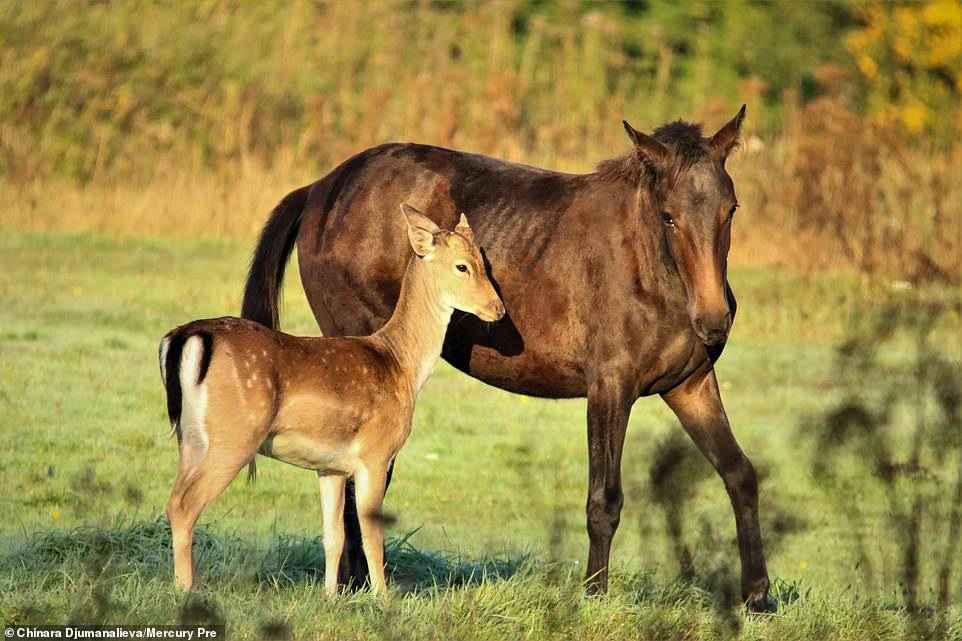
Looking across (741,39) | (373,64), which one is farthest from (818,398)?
(741,39)

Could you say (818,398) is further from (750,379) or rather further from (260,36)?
(260,36)

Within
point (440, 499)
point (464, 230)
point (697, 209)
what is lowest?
point (440, 499)

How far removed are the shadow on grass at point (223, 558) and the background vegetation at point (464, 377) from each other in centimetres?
3

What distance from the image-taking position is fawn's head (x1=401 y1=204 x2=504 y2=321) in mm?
7531

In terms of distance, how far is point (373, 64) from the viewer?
22.9 m

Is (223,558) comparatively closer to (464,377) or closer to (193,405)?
(193,405)

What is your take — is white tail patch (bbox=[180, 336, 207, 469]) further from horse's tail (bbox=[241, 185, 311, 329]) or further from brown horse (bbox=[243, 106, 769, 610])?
horse's tail (bbox=[241, 185, 311, 329])

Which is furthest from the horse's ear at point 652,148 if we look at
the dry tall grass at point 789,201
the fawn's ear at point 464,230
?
the dry tall grass at point 789,201

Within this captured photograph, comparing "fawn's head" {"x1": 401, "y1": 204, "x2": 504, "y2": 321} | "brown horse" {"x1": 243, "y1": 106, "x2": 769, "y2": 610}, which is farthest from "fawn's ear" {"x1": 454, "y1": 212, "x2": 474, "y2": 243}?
"brown horse" {"x1": 243, "y1": 106, "x2": 769, "y2": 610}

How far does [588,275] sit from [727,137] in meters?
0.96

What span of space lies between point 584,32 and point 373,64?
406cm

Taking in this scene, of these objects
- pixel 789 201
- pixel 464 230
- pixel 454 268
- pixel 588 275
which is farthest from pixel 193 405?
pixel 789 201

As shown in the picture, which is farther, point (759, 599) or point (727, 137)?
point (759, 599)

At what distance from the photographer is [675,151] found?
7527 mm
